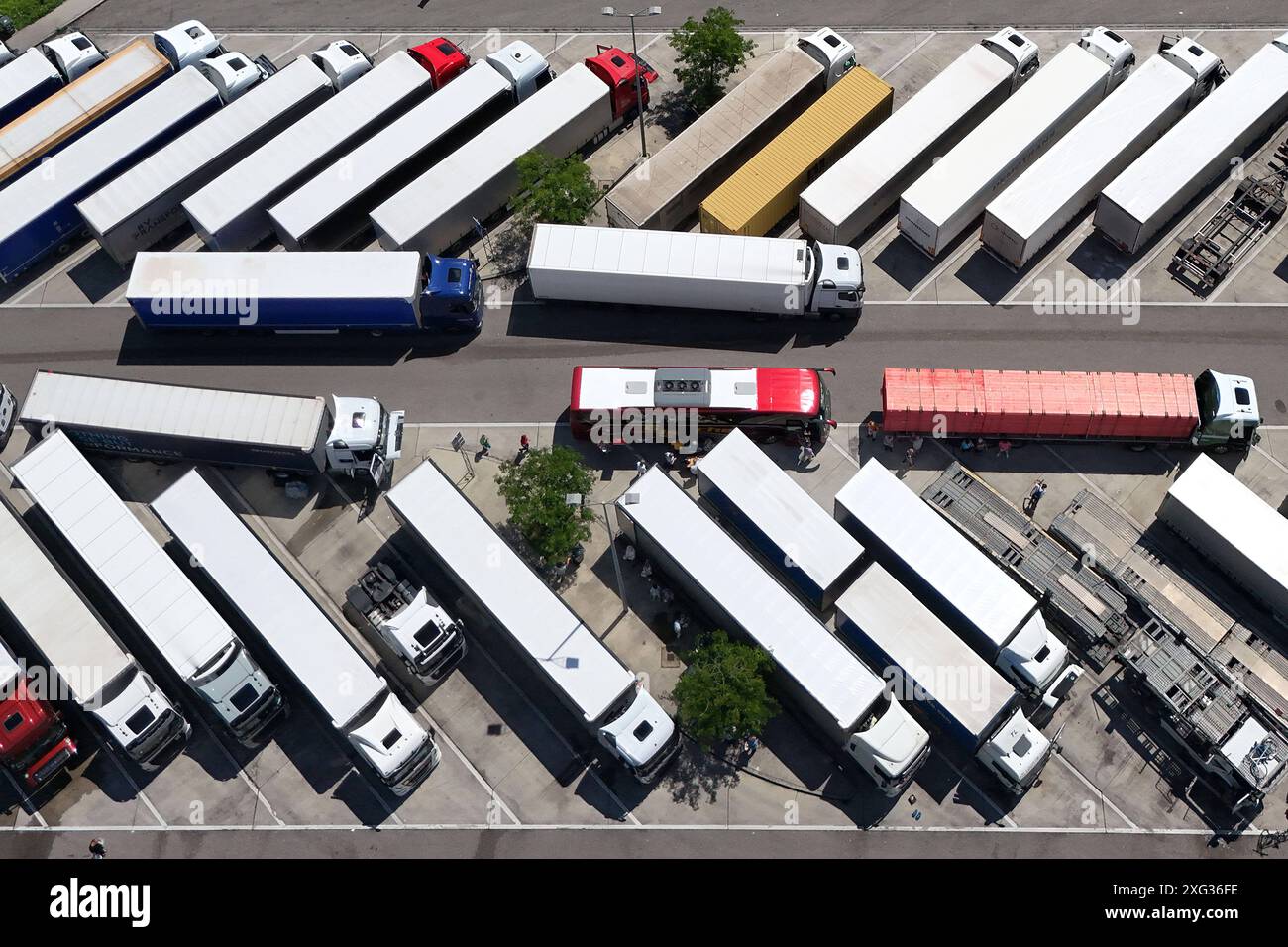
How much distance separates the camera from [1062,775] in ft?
178

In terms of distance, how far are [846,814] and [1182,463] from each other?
2676 centimetres

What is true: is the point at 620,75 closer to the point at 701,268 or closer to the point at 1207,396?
the point at 701,268

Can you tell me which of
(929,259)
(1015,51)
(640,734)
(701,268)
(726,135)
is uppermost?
(1015,51)

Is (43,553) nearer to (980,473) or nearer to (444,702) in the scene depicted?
(444,702)

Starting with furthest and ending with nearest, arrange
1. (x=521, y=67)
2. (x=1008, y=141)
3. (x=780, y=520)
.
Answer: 1. (x=521, y=67)
2. (x=1008, y=141)
3. (x=780, y=520)

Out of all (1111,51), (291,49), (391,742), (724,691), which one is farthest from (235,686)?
(1111,51)

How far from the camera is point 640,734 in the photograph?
5328 cm

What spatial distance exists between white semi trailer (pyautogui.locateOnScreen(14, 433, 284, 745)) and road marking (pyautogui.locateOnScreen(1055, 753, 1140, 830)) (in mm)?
38641

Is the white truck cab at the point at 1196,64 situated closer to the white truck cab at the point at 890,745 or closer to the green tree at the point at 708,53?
the green tree at the point at 708,53

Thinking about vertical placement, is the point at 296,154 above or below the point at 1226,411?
below

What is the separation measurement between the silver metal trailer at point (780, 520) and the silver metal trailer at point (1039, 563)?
6880 mm

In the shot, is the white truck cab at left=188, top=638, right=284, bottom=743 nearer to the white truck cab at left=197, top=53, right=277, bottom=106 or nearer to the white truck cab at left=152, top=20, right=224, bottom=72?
the white truck cab at left=197, top=53, right=277, bottom=106

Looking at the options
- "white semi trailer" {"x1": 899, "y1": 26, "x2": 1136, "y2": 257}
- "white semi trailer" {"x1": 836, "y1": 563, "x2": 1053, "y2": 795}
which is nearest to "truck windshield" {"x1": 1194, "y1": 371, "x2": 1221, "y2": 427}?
"white semi trailer" {"x1": 899, "y1": 26, "x2": 1136, "y2": 257}

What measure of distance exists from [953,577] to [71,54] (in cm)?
6617
